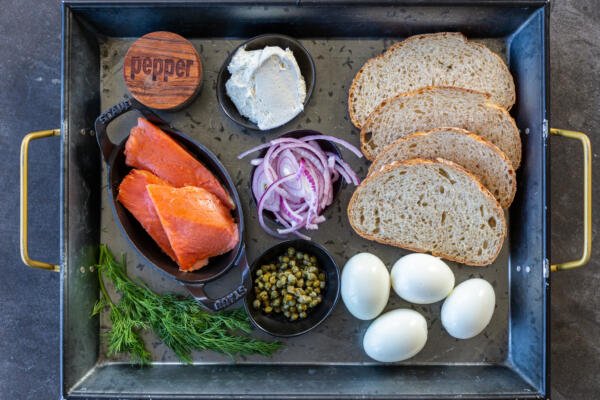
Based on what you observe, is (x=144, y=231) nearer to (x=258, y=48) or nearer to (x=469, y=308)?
(x=258, y=48)

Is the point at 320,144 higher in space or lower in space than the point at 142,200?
higher

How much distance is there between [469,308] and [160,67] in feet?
4.66

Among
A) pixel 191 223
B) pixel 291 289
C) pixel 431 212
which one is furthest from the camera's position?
pixel 431 212

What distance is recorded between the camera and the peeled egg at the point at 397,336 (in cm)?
186

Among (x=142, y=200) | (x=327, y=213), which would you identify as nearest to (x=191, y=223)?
(x=142, y=200)

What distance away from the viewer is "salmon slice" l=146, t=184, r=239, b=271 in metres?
1.75

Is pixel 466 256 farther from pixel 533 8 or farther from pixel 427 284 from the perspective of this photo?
pixel 533 8

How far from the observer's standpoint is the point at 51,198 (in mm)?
2158

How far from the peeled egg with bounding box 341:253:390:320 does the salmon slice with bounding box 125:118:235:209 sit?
50 centimetres

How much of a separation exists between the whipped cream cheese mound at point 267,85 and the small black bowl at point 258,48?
25 millimetres

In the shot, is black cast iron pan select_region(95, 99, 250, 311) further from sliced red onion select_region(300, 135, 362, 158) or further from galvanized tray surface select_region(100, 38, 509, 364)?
sliced red onion select_region(300, 135, 362, 158)

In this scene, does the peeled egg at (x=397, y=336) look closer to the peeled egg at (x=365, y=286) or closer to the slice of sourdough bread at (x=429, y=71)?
the peeled egg at (x=365, y=286)

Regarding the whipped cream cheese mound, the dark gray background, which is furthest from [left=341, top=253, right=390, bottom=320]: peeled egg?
the dark gray background

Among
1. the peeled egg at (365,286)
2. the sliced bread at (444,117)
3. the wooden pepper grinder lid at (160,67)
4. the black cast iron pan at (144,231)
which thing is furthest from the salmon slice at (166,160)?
the sliced bread at (444,117)
